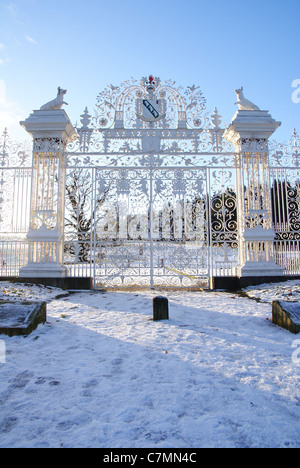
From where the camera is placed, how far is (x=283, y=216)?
26.3 feet

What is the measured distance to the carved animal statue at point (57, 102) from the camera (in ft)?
26.3

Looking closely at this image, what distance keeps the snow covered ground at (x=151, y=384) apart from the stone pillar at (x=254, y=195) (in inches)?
140

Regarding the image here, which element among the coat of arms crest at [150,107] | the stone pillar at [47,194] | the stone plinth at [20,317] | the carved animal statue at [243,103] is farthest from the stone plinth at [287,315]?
the carved animal statue at [243,103]

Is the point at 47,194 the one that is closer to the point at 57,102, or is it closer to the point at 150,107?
the point at 57,102

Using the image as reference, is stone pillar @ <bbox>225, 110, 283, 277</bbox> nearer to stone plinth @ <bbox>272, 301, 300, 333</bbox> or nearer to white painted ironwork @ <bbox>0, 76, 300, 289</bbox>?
white painted ironwork @ <bbox>0, 76, 300, 289</bbox>

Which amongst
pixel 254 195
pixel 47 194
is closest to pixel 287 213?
pixel 254 195

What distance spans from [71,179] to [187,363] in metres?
6.57

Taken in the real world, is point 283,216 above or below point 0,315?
above

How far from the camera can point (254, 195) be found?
7836 millimetres

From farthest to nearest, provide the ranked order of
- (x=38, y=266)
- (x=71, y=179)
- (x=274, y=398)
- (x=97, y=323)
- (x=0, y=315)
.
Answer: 1. (x=71, y=179)
2. (x=38, y=266)
3. (x=97, y=323)
4. (x=0, y=315)
5. (x=274, y=398)

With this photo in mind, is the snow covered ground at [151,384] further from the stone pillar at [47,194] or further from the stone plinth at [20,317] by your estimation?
the stone pillar at [47,194]

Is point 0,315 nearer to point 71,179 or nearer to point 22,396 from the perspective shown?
point 22,396

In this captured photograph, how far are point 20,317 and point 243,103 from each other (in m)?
7.81
